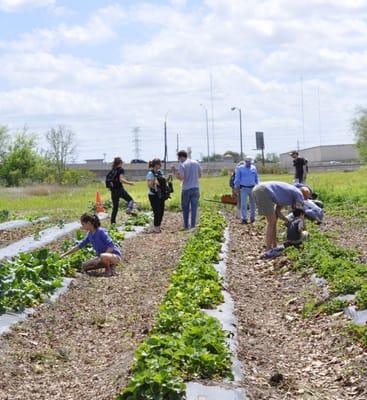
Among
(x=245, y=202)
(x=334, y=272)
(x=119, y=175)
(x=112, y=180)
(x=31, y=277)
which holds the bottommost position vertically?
(x=334, y=272)

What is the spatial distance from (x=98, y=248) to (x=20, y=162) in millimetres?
64495

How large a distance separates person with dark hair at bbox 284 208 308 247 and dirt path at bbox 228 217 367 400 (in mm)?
950

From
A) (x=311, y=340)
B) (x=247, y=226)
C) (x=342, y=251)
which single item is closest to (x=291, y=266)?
(x=342, y=251)

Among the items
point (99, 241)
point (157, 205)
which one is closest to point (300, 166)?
point (157, 205)

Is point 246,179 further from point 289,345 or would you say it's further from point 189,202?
point 289,345

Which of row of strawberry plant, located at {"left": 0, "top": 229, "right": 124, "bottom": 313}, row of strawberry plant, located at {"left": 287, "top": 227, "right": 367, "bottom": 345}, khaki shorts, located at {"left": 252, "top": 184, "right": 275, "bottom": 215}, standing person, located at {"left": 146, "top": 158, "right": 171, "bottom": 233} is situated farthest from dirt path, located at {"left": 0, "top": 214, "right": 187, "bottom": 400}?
standing person, located at {"left": 146, "top": 158, "right": 171, "bottom": 233}

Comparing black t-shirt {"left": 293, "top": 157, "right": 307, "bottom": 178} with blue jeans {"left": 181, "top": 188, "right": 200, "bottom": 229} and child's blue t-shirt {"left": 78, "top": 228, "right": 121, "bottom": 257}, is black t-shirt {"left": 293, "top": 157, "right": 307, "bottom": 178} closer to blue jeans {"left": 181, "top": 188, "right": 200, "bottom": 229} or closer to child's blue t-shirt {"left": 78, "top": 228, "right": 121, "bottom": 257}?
blue jeans {"left": 181, "top": 188, "right": 200, "bottom": 229}

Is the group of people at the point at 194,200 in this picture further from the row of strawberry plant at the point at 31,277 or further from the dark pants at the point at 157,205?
the row of strawberry plant at the point at 31,277

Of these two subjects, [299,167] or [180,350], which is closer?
[180,350]

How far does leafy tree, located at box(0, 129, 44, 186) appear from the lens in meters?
74.1

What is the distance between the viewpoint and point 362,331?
24.7 ft

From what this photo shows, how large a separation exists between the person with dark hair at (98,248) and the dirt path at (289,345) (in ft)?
5.73

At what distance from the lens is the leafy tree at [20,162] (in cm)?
7412

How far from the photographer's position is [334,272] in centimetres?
1027
